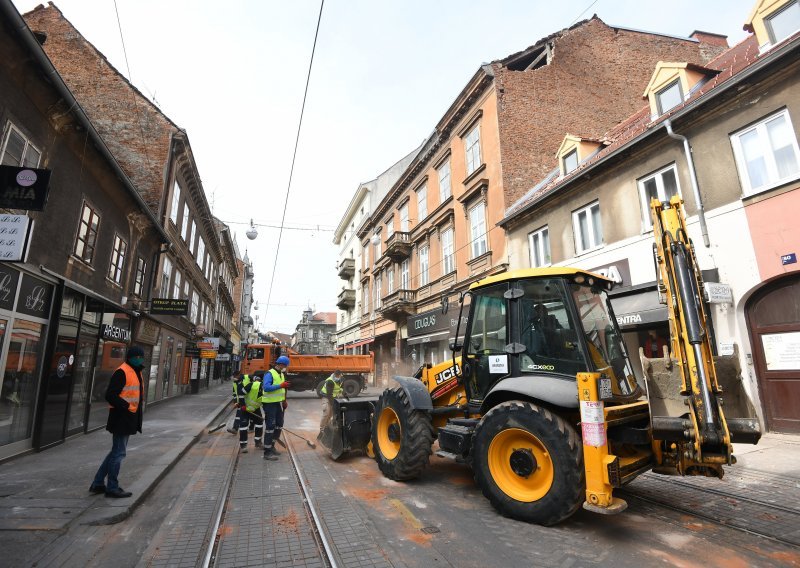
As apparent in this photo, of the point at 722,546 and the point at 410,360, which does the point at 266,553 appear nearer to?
the point at 722,546

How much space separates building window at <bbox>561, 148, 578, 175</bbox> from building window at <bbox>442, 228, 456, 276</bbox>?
21.4ft

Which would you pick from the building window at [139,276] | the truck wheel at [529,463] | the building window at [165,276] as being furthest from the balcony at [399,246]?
the truck wheel at [529,463]

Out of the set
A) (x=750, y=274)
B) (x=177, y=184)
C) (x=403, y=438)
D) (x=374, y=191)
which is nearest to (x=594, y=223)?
(x=750, y=274)

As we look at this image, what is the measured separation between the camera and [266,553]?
11.9 ft

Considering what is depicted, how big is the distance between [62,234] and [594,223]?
1330cm

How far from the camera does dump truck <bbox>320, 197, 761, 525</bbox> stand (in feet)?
12.5

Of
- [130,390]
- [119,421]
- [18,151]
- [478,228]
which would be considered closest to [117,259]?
[18,151]

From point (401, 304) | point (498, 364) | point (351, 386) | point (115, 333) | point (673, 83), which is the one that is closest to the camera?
point (498, 364)

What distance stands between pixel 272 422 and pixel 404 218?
2013 cm

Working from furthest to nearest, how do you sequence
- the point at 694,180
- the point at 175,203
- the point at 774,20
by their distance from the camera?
the point at 175,203 → the point at 694,180 → the point at 774,20

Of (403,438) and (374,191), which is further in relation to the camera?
(374,191)

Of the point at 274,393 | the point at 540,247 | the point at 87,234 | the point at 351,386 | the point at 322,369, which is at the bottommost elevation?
the point at 351,386

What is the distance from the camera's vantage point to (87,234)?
968cm

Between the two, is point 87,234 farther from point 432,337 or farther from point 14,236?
point 432,337
